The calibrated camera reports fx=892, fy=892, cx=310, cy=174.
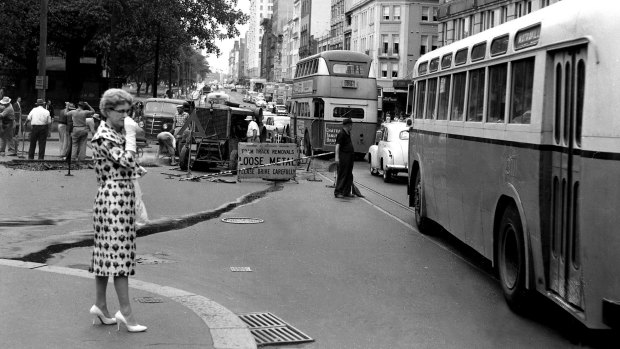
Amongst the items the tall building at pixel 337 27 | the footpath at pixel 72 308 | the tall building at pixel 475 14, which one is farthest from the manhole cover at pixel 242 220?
the tall building at pixel 337 27

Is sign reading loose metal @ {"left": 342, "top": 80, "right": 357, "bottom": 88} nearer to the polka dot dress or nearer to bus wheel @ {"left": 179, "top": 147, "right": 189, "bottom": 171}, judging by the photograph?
bus wheel @ {"left": 179, "top": 147, "right": 189, "bottom": 171}

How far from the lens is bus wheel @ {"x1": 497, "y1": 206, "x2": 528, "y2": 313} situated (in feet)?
27.0

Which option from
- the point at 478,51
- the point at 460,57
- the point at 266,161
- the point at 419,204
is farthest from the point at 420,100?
the point at 266,161

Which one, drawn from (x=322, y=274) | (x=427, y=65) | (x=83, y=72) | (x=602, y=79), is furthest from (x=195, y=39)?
(x=602, y=79)

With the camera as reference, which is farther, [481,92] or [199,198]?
[199,198]

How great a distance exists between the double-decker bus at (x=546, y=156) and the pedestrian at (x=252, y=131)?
15.6 m

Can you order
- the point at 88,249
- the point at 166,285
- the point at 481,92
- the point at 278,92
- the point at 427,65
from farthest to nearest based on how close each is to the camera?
the point at 278,92 < the point at 427,65 < the point at 88,249 < the point at 481,92 < the point at 166,285

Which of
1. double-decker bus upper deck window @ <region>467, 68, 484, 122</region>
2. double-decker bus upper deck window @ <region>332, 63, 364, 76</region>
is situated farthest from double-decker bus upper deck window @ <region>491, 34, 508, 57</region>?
double-decker bus upper deck window @ <region>332, 63, 364, 76</region>

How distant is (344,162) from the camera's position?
19828 millimetres

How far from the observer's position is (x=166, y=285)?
365 inches

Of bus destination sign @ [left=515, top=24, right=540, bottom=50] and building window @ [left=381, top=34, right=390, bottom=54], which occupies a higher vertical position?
building window @ [left=381, top=34, right=390, bottom=54]

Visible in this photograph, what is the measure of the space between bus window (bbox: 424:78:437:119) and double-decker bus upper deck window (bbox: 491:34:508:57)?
12.3ft

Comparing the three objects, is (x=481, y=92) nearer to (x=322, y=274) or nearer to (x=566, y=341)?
(x=322, y=274)

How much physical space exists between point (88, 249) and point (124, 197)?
503 cm
